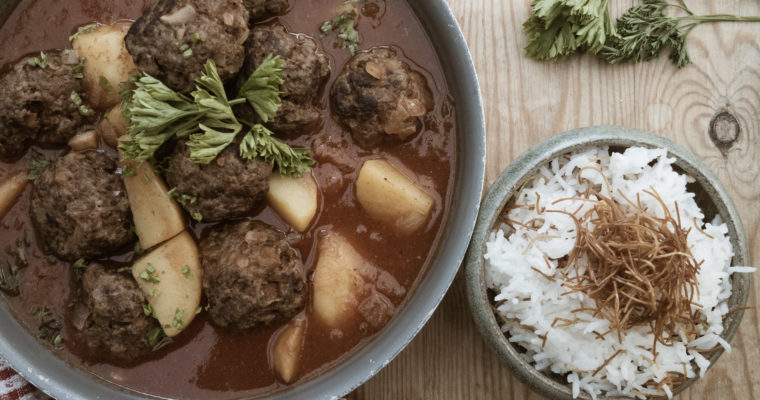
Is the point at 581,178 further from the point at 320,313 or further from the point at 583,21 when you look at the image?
the point at 320,313

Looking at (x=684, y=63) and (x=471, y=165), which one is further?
(x=684, y=63)

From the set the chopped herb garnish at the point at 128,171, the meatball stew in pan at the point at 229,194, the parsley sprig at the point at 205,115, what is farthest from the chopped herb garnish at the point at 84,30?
the chopped herb garnish at the point at 128,171

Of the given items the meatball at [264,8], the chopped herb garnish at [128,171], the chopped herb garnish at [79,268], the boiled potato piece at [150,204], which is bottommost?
the chopped herb garnish at [79,268]

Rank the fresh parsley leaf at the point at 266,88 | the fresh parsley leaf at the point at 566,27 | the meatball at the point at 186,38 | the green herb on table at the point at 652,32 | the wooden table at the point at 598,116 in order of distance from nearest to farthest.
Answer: the meatball at the point at 186,38, the fresh parsley leaf at the point at 266,88, the fresh parsley leaf at the point at 566,27, the green herb on table at the point at 652,32, the wooden table at the point at 598,116

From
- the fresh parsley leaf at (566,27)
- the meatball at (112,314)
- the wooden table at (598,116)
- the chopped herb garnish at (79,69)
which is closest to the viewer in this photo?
the meatball at (112,314)

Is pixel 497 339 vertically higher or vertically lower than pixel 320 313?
higher

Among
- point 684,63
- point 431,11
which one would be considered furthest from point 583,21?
point 431,11

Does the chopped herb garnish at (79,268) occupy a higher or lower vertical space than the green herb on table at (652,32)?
lower

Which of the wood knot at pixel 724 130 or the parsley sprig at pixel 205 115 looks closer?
the parsley sprig at pixel 205 115

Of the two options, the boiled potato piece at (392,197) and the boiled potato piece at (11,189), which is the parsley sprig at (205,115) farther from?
the boiled potato piece at (11,189)
